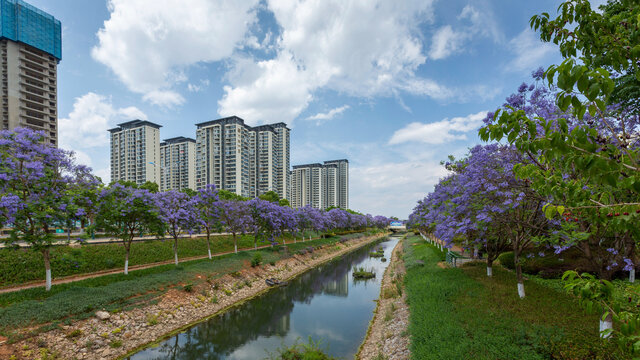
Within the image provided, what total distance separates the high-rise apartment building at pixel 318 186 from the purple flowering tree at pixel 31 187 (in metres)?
149

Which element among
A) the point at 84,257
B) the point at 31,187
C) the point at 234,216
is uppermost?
the point at 31,187

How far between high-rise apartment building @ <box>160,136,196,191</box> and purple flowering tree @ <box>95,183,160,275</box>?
336 ft

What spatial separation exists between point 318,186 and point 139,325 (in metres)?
153

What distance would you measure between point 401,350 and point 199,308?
44.2 ft

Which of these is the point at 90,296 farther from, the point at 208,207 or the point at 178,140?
the point at 178,140

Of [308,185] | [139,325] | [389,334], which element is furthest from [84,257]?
[308,185]

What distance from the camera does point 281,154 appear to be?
130500 mm

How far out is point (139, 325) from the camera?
48.7 ft

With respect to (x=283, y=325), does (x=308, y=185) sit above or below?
above

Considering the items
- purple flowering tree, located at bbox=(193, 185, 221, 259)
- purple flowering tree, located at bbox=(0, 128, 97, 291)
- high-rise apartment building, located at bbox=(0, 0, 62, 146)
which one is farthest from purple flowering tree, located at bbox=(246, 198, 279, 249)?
high-rise apartment building, located at bbox=(0, 0, 62, 146)

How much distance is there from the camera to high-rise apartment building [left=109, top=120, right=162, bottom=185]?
110500mm

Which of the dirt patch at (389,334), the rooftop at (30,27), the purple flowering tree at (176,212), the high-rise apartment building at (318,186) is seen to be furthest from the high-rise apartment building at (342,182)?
the dirt patch at (389,334)

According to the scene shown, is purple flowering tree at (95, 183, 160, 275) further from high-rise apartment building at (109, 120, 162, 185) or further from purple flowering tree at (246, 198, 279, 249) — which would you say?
high-rise apartment building at (109, 120, 162, 185)

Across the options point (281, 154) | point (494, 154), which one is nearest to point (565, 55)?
point (494, 154)
